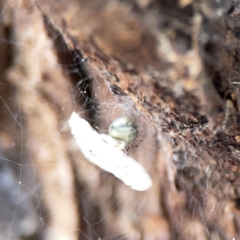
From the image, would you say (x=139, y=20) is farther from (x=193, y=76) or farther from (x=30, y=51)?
(x=30, y=51)

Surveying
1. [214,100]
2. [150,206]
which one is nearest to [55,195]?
[150,206]

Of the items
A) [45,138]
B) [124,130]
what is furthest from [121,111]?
[45,138]

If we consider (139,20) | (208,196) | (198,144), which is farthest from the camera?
(208,196)

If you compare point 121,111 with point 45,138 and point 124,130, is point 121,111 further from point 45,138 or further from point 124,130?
point 45,138

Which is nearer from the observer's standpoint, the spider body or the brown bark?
the brown bark

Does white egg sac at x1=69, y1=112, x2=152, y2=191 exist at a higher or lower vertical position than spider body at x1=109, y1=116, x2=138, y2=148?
lower
